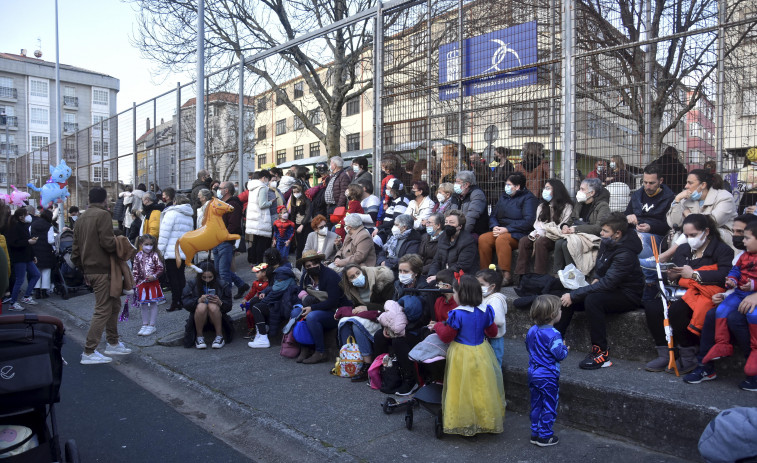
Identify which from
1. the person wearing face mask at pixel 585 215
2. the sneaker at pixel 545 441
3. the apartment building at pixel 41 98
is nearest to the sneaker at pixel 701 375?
the sneaker at pixel 545 441

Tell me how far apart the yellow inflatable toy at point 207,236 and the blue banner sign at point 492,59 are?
4.21 m

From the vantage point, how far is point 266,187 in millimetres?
11352

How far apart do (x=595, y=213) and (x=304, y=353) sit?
3.96 metres

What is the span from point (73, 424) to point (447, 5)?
774cm

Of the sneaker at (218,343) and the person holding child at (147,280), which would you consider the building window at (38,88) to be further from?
the sneaker at (218,343)

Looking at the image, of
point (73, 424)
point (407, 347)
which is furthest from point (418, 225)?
point (73, 424)

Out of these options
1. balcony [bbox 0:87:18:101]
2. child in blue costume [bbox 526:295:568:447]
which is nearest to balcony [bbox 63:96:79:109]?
balcony [bbox 0:87:18:101]

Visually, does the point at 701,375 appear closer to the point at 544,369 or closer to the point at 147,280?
the point at 544,369

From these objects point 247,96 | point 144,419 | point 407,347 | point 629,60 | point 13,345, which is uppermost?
point 247,96

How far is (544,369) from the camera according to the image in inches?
184

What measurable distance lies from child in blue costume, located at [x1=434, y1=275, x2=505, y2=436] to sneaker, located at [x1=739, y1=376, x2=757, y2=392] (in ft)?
6.26

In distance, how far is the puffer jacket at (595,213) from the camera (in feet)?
22.9

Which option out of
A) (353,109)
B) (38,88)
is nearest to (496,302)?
(353,109)

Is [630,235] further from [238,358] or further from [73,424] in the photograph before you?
[73,424]
